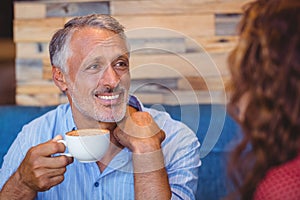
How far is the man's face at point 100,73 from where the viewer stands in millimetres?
1548

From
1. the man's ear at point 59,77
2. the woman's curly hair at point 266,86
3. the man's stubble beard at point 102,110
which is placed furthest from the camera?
the man's ear at point 59,77

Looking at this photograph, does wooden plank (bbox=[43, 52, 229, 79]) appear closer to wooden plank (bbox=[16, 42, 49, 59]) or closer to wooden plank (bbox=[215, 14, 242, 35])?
wooden plank (bbox=[215, 14, 242, 35])

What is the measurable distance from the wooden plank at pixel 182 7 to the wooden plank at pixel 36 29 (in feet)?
1.03

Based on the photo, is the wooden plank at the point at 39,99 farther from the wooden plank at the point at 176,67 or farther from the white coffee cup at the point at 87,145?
the white coffee cup at the point at 87,145

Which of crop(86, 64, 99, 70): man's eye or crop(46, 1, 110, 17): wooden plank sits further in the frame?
crop(46, 1, 110, 17): wooden plank

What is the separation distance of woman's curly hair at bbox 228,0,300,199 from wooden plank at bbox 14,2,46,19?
1.68m

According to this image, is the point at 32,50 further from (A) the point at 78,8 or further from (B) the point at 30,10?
(A) the point at 78,8

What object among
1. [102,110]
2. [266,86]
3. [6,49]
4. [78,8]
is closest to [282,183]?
[266,86]

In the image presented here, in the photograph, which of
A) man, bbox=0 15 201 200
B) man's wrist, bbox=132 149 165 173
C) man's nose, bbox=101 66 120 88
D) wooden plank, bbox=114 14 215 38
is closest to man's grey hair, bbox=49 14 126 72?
man, bbox=0 15 201 200

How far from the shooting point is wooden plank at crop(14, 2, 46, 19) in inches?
97.6

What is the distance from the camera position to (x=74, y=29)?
1632 mm

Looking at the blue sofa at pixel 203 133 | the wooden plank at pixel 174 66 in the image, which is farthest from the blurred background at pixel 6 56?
the wooden plank at pixel 174 66

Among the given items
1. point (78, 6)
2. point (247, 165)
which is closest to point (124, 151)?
point (247, 165)

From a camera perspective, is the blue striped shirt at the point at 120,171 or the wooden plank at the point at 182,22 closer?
the blue striped shirt at the point at 120,171
